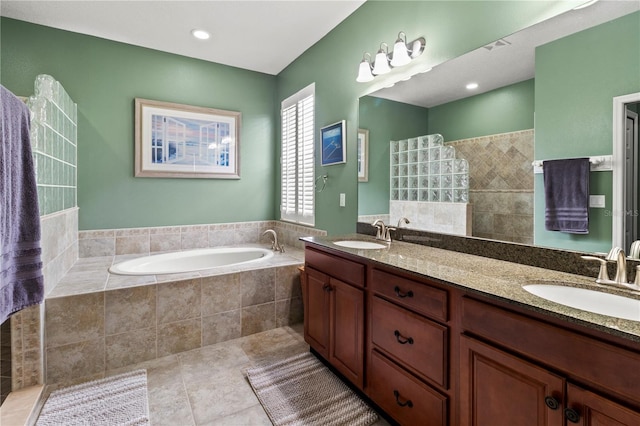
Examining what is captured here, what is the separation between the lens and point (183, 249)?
11.6 ft

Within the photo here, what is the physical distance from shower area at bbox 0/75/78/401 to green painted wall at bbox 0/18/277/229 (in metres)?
0.23

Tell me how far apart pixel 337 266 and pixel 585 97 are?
1389 mm

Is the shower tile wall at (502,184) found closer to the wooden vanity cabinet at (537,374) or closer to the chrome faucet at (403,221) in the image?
the chrome faucet at (403,221)

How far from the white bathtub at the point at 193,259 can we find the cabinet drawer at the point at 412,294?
1651 millimetres

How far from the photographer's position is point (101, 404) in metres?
1.78

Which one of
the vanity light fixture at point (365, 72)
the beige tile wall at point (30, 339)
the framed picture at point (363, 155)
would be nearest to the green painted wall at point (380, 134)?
the framed picture at point (363, 155)

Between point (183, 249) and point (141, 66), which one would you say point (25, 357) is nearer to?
point (183, 249)

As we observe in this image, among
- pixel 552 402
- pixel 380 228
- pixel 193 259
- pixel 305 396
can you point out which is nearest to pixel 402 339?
pixel 552 402

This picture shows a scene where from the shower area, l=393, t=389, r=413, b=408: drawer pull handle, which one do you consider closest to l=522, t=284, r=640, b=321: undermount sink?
l=393, t=389, r=413, b=408: drawer pull handle

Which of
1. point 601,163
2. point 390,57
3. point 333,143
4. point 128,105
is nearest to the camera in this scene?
point 601,163

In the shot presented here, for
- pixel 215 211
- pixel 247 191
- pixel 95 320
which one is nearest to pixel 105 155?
pixel 215 211

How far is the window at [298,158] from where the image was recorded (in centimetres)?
330

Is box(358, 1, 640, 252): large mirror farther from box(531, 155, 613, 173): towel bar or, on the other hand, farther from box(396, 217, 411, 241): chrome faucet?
box(396, 217, 411, 241): chrome faucet

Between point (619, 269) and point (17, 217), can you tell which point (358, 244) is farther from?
point (17, 217)
